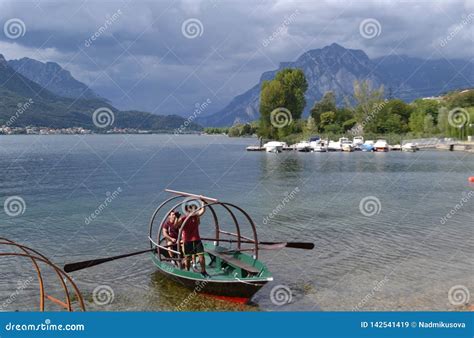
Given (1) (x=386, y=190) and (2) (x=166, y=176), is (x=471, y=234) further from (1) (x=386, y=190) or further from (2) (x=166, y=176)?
(2) (x=166, y=176)

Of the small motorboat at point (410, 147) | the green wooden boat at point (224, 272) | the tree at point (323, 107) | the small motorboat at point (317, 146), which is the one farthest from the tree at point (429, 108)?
the green wooden boat at point (224, 272)

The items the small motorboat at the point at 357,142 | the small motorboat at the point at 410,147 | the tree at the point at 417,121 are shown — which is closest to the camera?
the small motorboat at the point at 410,147

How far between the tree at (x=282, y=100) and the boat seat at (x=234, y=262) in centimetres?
11354

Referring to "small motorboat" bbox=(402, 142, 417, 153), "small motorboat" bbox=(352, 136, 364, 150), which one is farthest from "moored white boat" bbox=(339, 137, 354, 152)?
"small motorboat" bbox=(402, 142, 417, 153)

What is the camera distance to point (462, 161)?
80188mm

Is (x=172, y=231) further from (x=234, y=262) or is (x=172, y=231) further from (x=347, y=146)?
(x=347, y=146)

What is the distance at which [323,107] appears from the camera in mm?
150750

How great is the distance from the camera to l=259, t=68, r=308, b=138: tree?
132m

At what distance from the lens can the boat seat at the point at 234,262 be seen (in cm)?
1731

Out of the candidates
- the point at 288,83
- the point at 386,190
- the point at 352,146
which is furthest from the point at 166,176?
the point at 288,83

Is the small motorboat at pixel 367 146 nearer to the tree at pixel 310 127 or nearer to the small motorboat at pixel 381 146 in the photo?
the small motorboat at pixel 381 146

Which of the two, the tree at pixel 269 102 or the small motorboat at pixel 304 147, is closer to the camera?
the small motorboat at pixel 304 147

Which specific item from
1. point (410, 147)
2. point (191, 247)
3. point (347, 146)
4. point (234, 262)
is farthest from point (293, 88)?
point (234, 262)

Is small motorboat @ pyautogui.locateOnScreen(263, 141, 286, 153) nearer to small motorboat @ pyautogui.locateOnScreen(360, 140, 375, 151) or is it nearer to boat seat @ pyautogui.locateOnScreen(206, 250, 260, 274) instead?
small motorboat @ pyautogui.locateOnScreen(360, 140, 375, 151)
